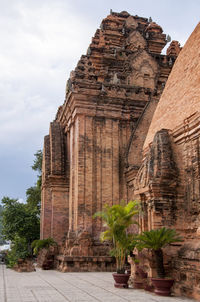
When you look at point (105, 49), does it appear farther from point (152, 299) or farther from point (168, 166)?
point (152, 299)

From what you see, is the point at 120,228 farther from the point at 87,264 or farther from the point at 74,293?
the point at 87,264

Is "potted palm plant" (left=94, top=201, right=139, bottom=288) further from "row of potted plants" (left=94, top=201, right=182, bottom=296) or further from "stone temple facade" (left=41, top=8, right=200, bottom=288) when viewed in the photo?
"stone temple facade" (left=41, top=8, right=200, bottom=288)

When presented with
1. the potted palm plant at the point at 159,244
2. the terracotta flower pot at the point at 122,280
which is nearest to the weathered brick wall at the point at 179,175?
the potted palm plant at the point at 159,244

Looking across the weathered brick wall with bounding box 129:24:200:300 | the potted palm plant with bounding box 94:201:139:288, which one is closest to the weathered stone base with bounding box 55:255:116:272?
the potted palm plant with bounding box 94:201:139:288

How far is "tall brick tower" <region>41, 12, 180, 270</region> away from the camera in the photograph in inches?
680

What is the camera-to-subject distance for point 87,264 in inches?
624

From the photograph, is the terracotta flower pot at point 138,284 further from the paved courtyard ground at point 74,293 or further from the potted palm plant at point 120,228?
the potted palm plant at point 120,228

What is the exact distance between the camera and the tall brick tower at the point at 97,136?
1728 cm

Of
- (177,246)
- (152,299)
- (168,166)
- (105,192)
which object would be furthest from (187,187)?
(105,192)

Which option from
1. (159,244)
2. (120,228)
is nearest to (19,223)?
(120,228)

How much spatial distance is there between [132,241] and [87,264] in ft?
20.4

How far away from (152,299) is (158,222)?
218 centimetres

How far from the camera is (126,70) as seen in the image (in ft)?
68.8

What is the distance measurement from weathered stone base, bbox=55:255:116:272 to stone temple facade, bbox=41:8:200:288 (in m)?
0.04
